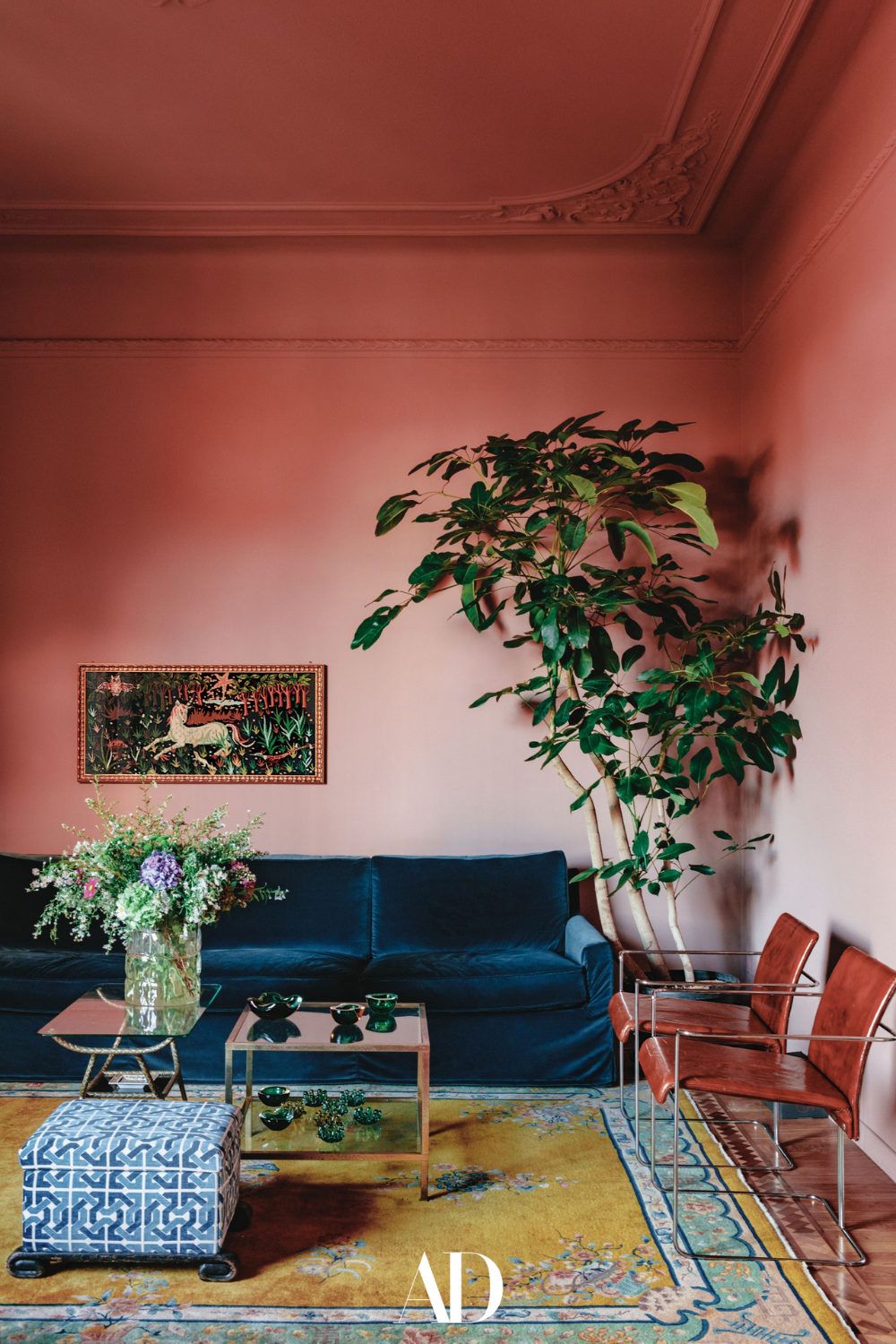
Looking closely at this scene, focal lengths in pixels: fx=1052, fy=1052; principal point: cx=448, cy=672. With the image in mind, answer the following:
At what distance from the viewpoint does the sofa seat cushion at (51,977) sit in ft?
13.2

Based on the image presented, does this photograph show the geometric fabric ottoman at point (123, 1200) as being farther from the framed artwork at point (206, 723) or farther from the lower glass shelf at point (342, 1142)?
the framed artwork at point (206, 723)

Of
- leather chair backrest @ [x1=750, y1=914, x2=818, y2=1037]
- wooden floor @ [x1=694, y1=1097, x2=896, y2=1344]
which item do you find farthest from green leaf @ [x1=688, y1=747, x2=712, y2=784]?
wooden floor @ [x1=694, y1=1097, x2=896, y2=1344]

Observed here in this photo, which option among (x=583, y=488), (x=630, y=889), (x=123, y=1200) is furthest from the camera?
(x=630, y=889)

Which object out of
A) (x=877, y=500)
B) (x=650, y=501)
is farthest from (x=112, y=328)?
(x=877, y=500)

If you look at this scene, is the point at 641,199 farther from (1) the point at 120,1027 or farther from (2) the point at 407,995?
(1) the point at 120,1027

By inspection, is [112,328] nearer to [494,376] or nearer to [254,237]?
[254,237]

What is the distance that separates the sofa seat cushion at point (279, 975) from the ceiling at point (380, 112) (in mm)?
3280

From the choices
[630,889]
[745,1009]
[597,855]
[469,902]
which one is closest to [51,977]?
[469,902]

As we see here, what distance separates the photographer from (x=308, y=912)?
4656mm

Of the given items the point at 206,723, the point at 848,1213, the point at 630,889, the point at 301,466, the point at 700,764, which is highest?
the point at 301,466

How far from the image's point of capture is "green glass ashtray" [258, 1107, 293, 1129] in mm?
3219

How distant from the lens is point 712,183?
4508mm

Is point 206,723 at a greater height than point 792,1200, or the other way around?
point 206,723

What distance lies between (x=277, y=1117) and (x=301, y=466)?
306 centimetres
